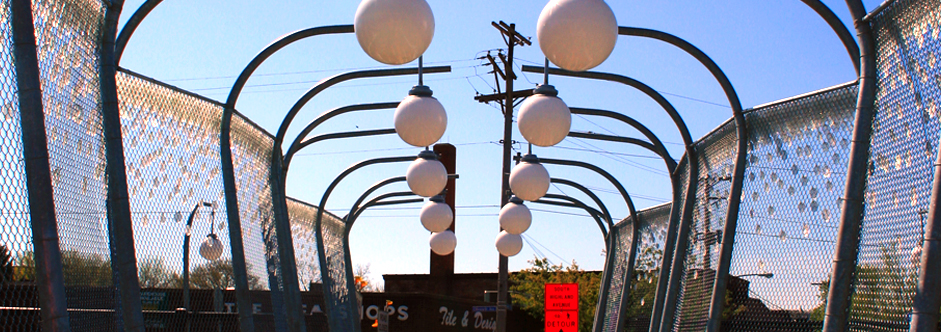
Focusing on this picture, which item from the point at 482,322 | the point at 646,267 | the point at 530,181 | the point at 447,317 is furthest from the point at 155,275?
the point at 482,322

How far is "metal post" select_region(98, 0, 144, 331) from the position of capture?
570 cm

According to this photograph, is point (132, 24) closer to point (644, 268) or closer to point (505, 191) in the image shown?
point (505, 191)

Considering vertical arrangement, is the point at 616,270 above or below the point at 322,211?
below

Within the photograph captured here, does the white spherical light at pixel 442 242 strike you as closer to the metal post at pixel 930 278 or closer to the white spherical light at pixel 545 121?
the white spherical light at pixel 545 121

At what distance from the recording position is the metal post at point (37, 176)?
4.58m

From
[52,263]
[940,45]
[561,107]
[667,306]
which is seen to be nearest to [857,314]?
[940,45]

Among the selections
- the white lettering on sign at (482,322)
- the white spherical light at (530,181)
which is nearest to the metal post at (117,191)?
the white spherical light at (530,181)

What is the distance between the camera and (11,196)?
461 centimetres

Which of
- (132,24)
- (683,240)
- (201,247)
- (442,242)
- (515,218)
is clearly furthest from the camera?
(442,242)

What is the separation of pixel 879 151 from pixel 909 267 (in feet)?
2.71

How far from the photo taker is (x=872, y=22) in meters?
5.54

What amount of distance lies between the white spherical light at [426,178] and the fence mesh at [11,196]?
13.9ft

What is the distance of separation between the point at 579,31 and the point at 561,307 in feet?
37.0

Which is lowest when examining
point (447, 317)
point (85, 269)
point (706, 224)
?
point (447, 317)
